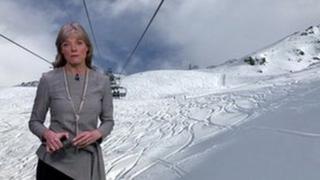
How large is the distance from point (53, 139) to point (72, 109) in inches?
6.7

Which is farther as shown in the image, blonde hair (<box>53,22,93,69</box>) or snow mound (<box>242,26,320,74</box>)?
snow mound (<box>242,26,320,74</box>)

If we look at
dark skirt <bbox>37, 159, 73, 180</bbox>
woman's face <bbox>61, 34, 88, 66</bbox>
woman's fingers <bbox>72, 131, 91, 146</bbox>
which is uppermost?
woman's face <bbox>61, 34, 88, 66</bbox>

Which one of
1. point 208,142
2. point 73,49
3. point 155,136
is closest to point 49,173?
point 73,49

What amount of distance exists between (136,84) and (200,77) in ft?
30.1

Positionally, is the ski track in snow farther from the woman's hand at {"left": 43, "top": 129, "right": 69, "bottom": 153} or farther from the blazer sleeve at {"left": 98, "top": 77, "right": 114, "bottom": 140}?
the woman's hand at {"left": 43, "top": 129, "right": 69, "bottom": 153}

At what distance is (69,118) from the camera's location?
102 inches

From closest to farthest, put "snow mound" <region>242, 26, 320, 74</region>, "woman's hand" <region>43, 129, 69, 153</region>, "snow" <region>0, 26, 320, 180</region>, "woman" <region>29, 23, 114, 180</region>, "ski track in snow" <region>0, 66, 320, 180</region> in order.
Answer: "woman's hand" <region>43, 129, 69, 153</region> < "woman" <region>29, 23, 114, 180</region> < "snow" <region>0, 26, 320, 180</region> < "ski track in snow" <region>0, 66, 320, 180</region> < "snow mound" <region>242, 26, 320, 74</region>

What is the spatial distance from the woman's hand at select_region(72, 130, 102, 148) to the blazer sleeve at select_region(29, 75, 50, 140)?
7.6 inches

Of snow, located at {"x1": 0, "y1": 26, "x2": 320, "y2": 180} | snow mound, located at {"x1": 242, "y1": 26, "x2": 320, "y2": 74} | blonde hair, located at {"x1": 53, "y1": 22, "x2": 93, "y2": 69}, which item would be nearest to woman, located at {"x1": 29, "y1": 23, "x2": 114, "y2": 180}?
blonde hair, located at {"x1": 53, "y1": 22, "x2": 93, "y2": 69}

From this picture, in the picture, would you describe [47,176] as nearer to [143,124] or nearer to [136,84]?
[143,124]

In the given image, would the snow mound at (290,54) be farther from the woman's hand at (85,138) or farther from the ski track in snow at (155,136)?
the woman's hand at (85,138)

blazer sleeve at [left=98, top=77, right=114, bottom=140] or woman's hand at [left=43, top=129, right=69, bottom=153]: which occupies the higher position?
blazer sleeve at [left=98, top=77, right=114, bottom=140]

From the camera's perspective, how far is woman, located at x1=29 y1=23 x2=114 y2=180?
260 cm

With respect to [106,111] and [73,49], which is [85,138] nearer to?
[106,111]
